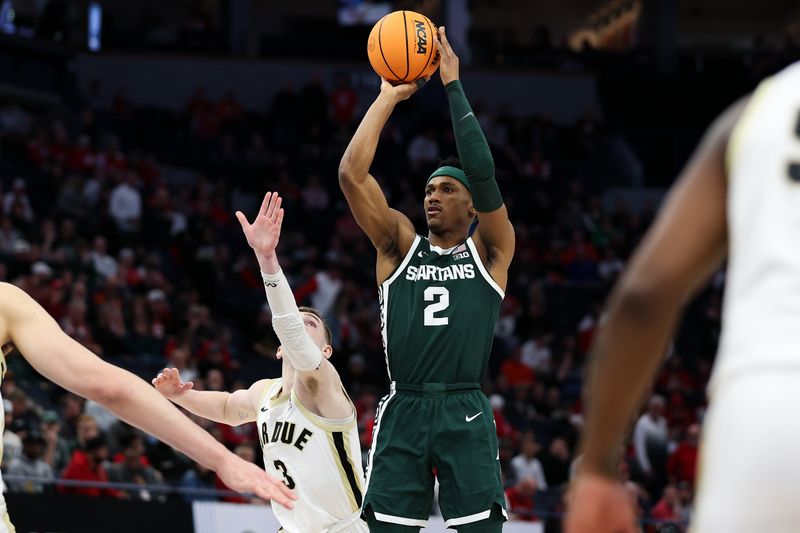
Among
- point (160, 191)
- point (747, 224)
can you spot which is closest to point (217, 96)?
point (160, 191)

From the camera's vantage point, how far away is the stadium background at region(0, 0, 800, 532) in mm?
13688

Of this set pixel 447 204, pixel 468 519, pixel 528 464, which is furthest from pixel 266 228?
pixel 528 464

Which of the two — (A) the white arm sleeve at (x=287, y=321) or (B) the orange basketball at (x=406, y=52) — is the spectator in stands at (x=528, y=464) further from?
(A) the white arm sleeve at (x=287, y=321)

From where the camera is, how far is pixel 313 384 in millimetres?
6699

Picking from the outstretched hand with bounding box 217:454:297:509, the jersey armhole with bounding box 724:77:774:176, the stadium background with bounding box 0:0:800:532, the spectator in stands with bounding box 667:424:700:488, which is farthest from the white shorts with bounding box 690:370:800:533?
the spectator in stands with bounding box 667:424:700:488

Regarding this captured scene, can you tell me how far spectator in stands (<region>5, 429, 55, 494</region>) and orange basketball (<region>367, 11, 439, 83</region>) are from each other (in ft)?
20.5

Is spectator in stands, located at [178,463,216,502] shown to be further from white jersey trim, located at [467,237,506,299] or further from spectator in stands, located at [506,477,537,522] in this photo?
white jersey trim, located at [467,237,506,299]

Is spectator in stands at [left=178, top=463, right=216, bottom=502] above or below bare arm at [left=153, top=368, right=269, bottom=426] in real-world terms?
below

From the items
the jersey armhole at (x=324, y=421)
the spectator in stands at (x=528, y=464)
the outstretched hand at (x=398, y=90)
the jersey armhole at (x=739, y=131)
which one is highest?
the jersey armhole at (x=739, y=131)

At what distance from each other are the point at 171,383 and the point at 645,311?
4.23m

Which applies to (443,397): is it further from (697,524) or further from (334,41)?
(334,41)

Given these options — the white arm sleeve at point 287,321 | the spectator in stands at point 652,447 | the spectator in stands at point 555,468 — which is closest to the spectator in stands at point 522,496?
the spectator in stands at point 555,468

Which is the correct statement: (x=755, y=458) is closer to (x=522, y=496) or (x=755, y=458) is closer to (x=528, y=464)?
(x=522, y=496)

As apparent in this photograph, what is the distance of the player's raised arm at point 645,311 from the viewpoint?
2408mm
